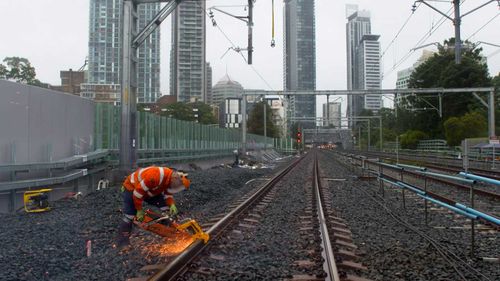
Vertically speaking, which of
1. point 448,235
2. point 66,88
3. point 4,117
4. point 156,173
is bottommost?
point 448,235

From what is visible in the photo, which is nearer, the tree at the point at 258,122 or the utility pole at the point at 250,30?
the utility pole at the point at 250,30

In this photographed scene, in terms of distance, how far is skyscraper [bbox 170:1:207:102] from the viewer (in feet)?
103

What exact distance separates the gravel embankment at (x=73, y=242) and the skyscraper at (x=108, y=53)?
109 ft

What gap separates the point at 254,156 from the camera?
46250mm

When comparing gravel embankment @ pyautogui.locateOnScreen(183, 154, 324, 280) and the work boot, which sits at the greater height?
the work boot

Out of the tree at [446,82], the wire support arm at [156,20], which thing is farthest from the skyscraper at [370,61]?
the wire support arm at [156,20]

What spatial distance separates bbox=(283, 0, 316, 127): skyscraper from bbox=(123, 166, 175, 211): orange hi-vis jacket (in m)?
44.5

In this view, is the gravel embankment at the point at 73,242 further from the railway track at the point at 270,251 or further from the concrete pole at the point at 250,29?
the concrete pole at the point at 250,29

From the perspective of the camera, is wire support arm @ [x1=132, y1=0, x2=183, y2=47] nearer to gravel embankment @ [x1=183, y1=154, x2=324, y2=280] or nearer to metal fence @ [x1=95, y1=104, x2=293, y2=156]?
metal fence @ [x1=95, y1=104, x2=293, y2=156]

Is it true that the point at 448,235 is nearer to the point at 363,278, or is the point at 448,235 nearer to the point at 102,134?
the point at 363,278

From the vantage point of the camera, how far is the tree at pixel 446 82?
6300 cm

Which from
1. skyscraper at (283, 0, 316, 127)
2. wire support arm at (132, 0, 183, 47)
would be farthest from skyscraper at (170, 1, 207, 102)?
skyscraper at (283, 0, 316, 127)

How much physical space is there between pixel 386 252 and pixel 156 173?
3.69m

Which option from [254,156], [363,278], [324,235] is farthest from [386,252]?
[254,156]
